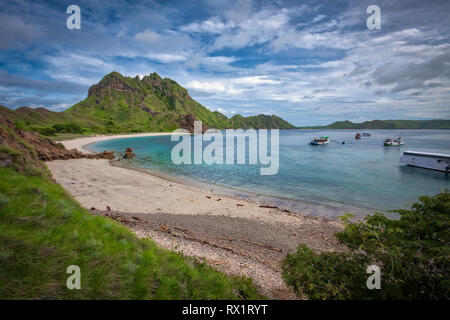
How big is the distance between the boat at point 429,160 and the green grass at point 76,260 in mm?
60172

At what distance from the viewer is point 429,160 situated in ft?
157

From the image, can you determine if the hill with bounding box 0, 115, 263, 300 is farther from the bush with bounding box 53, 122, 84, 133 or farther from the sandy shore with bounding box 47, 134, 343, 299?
the bush with bounding box 53, 122, 84, 133

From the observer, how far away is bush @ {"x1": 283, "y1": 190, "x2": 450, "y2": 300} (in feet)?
15.9

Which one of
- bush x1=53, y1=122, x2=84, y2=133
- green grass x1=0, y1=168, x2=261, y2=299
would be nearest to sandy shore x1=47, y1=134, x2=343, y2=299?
green grass x1=0, y1=168, x2=261, y2=299

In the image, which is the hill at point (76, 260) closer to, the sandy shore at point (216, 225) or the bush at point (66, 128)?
the sandy shore at point (216, 225)

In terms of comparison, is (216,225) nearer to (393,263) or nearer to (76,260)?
(76,260)

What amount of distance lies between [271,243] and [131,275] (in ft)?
33.4

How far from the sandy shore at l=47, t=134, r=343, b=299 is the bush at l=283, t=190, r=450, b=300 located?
2.43 metres

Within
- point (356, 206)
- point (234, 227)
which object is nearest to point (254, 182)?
point (356, 206)

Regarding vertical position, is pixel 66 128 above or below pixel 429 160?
above

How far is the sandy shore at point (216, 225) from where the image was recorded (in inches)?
415

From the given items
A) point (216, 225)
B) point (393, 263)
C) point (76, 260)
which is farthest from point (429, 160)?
point (76, 260)

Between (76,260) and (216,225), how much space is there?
12.0 meters

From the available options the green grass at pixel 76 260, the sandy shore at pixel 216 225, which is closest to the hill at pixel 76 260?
the green grass at pixel 76 260
